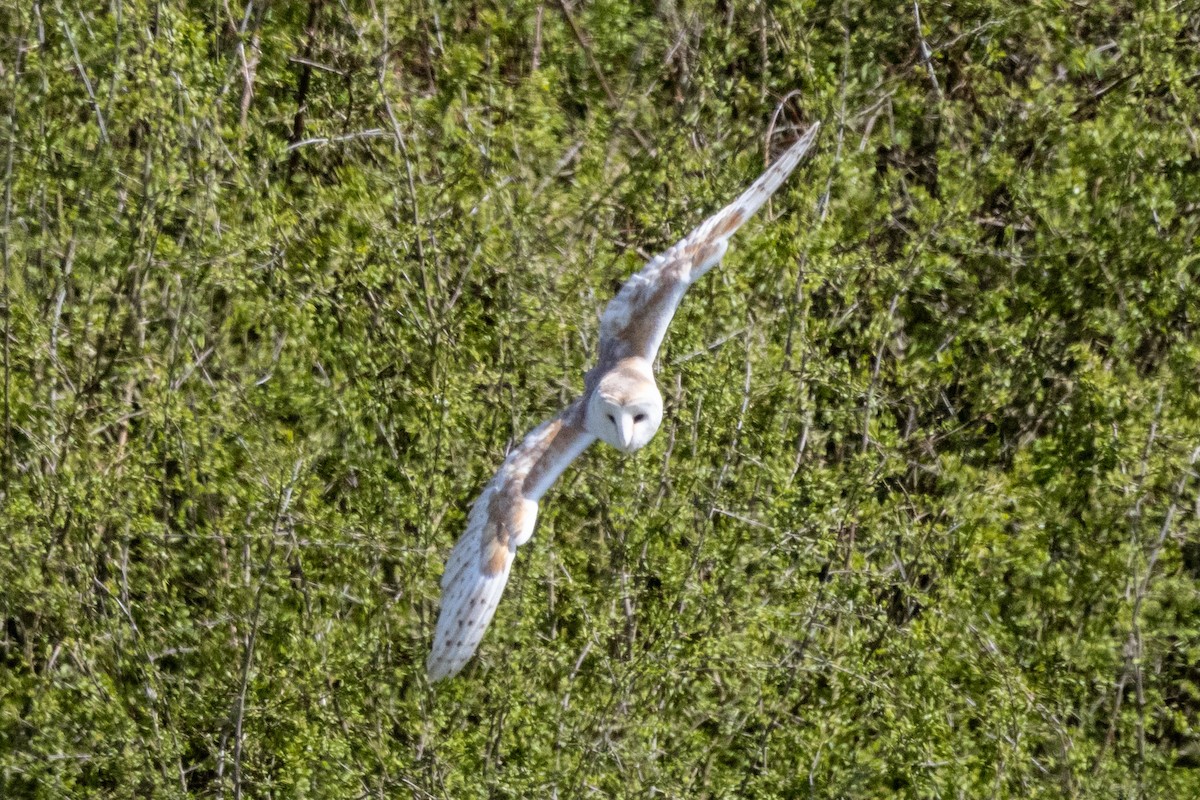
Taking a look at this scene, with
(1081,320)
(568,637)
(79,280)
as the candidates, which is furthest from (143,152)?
(1081,320)

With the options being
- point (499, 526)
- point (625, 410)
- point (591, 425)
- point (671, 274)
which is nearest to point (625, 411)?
point (625, 410)

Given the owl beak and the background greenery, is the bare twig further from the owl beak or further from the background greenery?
the owl beak

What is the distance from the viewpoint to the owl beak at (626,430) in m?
3.80

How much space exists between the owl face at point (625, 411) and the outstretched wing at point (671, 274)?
0.48 feet

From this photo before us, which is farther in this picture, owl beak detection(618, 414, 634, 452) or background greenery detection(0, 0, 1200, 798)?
background greenery detection(0, 0, 1200, 798)

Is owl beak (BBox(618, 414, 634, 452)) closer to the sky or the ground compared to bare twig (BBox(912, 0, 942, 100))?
closer to the sky

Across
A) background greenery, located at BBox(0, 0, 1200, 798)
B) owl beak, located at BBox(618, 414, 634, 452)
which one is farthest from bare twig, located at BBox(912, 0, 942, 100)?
owl beak, located at BBox(618, 414, 634, 452)

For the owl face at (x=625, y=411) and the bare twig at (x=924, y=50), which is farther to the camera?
the bare twig at (x=924, y=50)

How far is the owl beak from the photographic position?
380 cm

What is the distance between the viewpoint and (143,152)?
18.1 feet

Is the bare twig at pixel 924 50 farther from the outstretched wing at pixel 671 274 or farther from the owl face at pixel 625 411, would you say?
the owl face at pixel 625 411

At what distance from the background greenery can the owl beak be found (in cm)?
139

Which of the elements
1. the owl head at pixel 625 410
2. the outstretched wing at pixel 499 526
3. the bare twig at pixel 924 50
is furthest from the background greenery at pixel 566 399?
the owl head at pixel 625 410

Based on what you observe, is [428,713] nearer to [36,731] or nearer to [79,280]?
[36,731]
